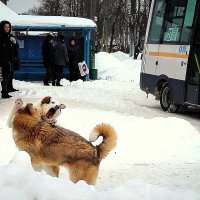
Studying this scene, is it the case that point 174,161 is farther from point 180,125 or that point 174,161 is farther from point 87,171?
point 87,171

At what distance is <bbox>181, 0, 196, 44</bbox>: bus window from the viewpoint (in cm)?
1227

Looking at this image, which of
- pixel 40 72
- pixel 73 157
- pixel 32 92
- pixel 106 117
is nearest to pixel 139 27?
pixel 40 72

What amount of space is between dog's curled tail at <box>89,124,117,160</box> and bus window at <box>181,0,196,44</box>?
7442 millimetres

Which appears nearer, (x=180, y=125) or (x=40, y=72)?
(x=180, y=125)

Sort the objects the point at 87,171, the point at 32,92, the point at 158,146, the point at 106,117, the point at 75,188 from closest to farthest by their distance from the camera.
Answer: the point at 75,188 → the point at 87,171 → the point at 158,146 → the point at 106,117 → the point at 32,92

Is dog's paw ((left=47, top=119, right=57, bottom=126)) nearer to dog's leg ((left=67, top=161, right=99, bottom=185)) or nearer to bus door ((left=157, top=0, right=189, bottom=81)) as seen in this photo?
dog's leg ((left=67, top=161, right=99, bottom=185))

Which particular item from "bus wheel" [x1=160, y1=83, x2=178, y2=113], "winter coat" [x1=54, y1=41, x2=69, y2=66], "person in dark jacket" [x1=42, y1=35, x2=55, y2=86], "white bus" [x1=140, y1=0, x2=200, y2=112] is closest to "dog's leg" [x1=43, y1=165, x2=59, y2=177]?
"white bus" [x1=140, y1=0, x2=200, y2=112]

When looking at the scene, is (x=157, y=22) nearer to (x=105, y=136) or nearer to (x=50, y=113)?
(x=50, y=113)

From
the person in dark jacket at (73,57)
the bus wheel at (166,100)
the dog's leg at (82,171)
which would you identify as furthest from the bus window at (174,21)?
the dog's leg at (82,171)

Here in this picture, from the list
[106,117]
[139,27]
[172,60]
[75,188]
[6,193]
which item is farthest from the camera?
[139,27]

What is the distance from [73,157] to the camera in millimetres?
5133

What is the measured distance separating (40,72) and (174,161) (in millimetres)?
13957

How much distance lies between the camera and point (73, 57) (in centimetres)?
2011

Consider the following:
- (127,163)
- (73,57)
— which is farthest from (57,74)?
(127,163)
